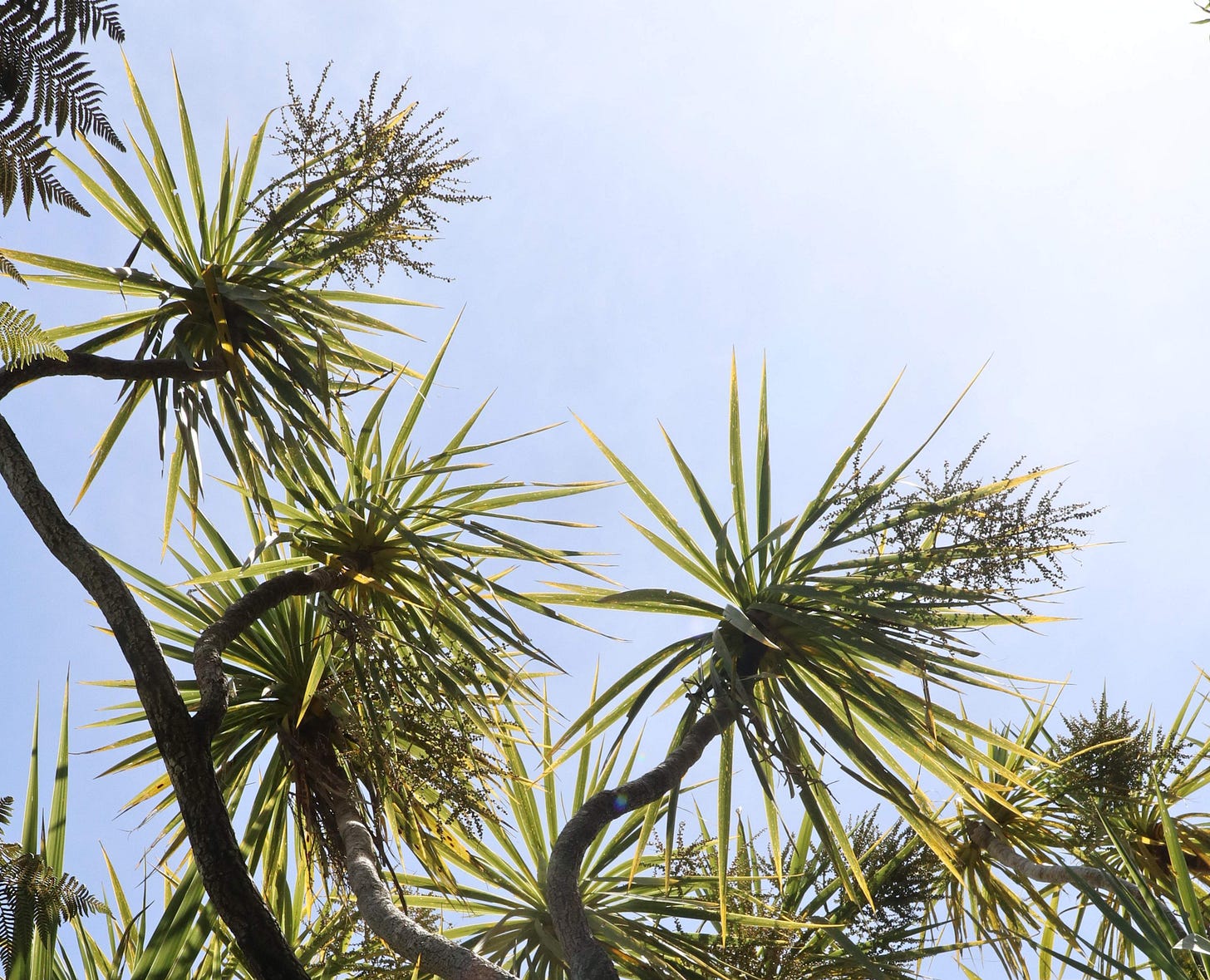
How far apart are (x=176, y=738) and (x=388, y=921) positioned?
67 centimetres

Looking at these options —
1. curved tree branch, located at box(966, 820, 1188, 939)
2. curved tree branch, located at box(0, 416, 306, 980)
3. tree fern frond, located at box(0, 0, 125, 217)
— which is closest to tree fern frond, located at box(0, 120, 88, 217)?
tree fern frond, located at box(0, 0, 125, 217)

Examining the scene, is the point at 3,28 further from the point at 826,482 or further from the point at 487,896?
the point at 487,896

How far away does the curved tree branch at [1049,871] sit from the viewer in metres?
2.60

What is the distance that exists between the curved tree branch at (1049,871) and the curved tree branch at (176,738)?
198cm

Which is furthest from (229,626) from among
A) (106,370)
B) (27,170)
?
(27,170)

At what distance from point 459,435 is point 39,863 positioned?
2.50 metres

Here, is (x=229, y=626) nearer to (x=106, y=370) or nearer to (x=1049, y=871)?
(x=106, y=370)

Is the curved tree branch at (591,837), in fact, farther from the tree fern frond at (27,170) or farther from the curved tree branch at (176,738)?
the tree fern frond at (27,170)

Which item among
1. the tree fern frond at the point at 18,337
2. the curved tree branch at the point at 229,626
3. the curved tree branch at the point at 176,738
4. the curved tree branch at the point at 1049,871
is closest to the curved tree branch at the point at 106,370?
the curved tree branch at the point at 176,738

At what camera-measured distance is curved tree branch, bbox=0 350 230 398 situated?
8.33 feet

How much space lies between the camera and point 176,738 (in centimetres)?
206

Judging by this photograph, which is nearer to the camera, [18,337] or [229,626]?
[18,337]

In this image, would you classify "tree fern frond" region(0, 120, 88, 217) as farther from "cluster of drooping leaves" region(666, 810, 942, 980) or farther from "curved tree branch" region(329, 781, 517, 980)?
"cluster of drooping leaves" region(666, 810, 942, 980)

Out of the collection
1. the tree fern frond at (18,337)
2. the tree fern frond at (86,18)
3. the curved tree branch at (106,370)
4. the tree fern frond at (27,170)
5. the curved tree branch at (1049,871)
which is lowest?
the curved tree branch at (1049,871)
